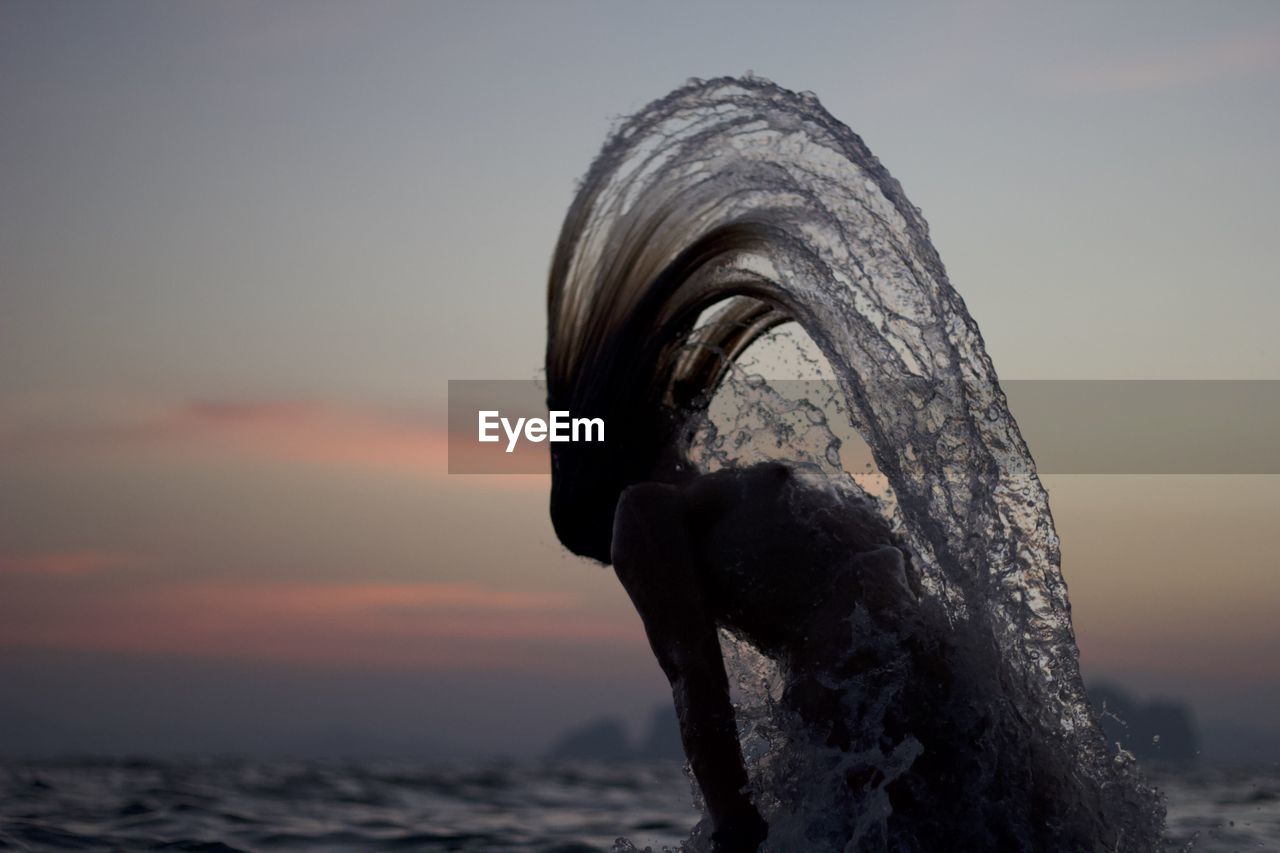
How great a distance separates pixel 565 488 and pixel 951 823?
1.54 meters

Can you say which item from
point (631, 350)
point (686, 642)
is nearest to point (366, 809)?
point (631, 350)

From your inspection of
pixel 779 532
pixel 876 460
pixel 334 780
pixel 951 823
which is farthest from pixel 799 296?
pixel 334 780

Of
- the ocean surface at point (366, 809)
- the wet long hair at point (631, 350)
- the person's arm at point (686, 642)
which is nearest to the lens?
the person's arm at point (686, 642)

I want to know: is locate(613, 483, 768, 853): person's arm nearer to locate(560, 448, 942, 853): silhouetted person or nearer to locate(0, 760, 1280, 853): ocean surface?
locate(560, 448, 942, 853): silhouetted person

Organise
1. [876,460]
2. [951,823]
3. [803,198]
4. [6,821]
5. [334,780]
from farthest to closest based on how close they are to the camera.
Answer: [334,780] < [6,821] < [803,198] < [876,460] < [951,823]

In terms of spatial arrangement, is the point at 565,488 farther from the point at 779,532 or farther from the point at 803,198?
the point at 803,198

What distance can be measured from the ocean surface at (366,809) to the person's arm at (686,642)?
1460mm

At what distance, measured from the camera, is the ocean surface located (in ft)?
22.4

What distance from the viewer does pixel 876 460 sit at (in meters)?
3.81

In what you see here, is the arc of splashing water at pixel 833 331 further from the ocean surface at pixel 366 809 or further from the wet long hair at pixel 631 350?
the ocean surface at pixel 366 809

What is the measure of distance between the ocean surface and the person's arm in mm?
1460

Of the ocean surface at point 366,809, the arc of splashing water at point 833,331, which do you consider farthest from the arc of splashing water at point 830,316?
the ocean surface at point 366,809

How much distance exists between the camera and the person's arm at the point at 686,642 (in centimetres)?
312

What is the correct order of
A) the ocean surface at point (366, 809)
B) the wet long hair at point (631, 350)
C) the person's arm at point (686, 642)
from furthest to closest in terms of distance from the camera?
1. the ocean surface at point (366, 809)
2. the wet long hair at point (631, 350)
3. the person's arm at point (686, 642)
